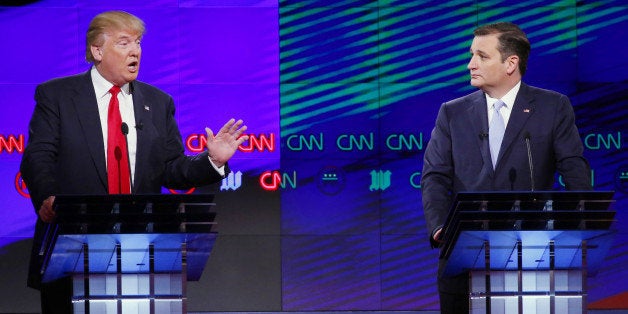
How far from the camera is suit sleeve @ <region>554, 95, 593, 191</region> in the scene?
4.04 m

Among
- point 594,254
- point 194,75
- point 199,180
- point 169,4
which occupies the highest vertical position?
point 169,4

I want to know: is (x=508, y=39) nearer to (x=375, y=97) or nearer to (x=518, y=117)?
(x=518, y=117)

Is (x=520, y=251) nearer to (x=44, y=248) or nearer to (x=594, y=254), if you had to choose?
(x=594, y=254)

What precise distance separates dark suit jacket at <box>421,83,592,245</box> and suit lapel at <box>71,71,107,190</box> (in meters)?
1.20

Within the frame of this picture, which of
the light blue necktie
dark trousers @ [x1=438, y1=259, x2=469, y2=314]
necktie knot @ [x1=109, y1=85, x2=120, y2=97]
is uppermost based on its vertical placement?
necktie knot @ [x1=109, y1=85, x2=120, y2=97]

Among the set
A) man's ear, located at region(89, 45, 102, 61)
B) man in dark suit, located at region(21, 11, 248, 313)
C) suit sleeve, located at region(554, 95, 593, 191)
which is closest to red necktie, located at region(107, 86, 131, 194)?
man in dark suit, located at region(21, 11, 248, 313)

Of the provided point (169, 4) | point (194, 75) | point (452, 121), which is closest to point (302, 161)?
point (194, 75)

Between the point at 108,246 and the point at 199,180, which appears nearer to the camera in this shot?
the point at 108,246

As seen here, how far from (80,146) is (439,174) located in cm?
134

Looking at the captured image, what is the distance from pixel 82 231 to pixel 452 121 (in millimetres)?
1624

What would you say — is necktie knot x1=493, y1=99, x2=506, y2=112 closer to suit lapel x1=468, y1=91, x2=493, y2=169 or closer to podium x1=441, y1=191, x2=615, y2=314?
suit lapel x1=468, y1=91, x2=493, y2=169

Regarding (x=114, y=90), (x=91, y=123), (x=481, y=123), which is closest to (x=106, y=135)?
(x=91, y=123)

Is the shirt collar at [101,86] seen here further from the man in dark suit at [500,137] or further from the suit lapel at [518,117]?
the suit lapel at [518,117]

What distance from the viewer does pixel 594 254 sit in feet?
11.1
